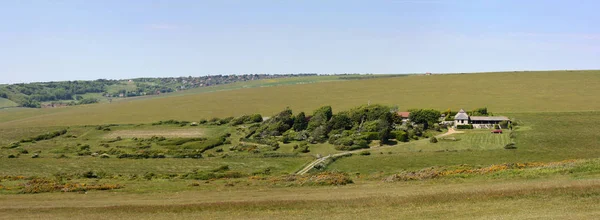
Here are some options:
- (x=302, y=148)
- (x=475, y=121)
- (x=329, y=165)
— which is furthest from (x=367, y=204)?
(x=475, y=121)

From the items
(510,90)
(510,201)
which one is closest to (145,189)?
(510,201)

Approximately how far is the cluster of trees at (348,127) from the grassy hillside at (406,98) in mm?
30118

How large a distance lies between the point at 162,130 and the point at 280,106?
1563 inches

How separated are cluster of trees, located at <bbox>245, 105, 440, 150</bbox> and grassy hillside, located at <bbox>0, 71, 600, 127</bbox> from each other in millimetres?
30118

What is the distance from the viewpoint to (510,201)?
2961 centimetres

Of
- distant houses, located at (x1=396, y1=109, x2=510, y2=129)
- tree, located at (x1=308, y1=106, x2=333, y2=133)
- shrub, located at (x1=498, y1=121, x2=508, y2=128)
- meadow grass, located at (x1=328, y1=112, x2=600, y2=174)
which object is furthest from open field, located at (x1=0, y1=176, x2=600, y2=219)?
distant houses, located at (x1=396, y1=109, x2=510, y2=129)

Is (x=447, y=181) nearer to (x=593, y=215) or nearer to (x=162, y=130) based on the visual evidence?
(x=593, y=215)

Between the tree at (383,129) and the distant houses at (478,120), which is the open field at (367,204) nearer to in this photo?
the tree at (383,129)

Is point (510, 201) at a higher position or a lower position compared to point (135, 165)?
higher

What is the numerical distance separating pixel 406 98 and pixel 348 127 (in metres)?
54.9

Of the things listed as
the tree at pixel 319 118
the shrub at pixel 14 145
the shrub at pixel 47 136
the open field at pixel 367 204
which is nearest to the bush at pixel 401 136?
the tree at pixel 319 118

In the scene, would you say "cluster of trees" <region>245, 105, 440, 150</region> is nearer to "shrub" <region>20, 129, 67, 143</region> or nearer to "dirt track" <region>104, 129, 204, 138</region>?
"dirt track" <region>104, 129, 204, 138</region>

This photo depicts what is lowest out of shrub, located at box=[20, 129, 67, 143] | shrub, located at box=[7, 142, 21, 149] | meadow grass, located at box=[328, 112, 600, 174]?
shrub, located at box=[7, 142, 21, 149]

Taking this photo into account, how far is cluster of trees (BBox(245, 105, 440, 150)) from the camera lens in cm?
8131
